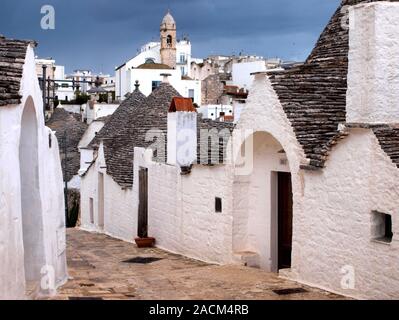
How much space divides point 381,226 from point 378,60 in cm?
264

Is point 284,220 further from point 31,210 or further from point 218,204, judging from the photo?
point 31,210

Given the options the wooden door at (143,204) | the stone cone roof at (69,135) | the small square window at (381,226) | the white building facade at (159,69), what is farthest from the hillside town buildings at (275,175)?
the white building facade at (159,69)

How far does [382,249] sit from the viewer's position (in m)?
10.7

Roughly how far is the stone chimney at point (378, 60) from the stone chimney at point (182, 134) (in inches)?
274

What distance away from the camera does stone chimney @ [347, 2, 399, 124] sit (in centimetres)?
1153

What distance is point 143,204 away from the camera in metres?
21.9

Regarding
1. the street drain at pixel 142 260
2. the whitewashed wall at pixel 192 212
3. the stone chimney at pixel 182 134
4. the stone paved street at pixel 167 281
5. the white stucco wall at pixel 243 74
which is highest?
the white stucco wall at pixel 243 74

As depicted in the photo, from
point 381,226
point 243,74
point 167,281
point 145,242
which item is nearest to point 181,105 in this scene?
point 145,242

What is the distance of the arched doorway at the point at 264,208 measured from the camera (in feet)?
48.4

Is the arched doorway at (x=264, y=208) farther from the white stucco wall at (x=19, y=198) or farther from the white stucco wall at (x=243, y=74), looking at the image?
the white stucco wall at (x=243, y=74)

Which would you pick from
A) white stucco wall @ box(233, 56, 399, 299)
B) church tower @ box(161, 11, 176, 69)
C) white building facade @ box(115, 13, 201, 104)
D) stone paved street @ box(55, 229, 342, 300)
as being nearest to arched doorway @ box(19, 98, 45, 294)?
stone paved street @ box(55, 229, 342, 300)

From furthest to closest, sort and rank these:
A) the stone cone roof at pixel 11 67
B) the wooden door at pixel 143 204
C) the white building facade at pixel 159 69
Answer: the white building facade at pixel 159 69, the wooden door at pixel 143 204, the stone cone roof at pixel 11 67

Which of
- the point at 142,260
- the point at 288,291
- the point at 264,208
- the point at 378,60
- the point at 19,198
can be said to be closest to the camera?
the point at 19,198
